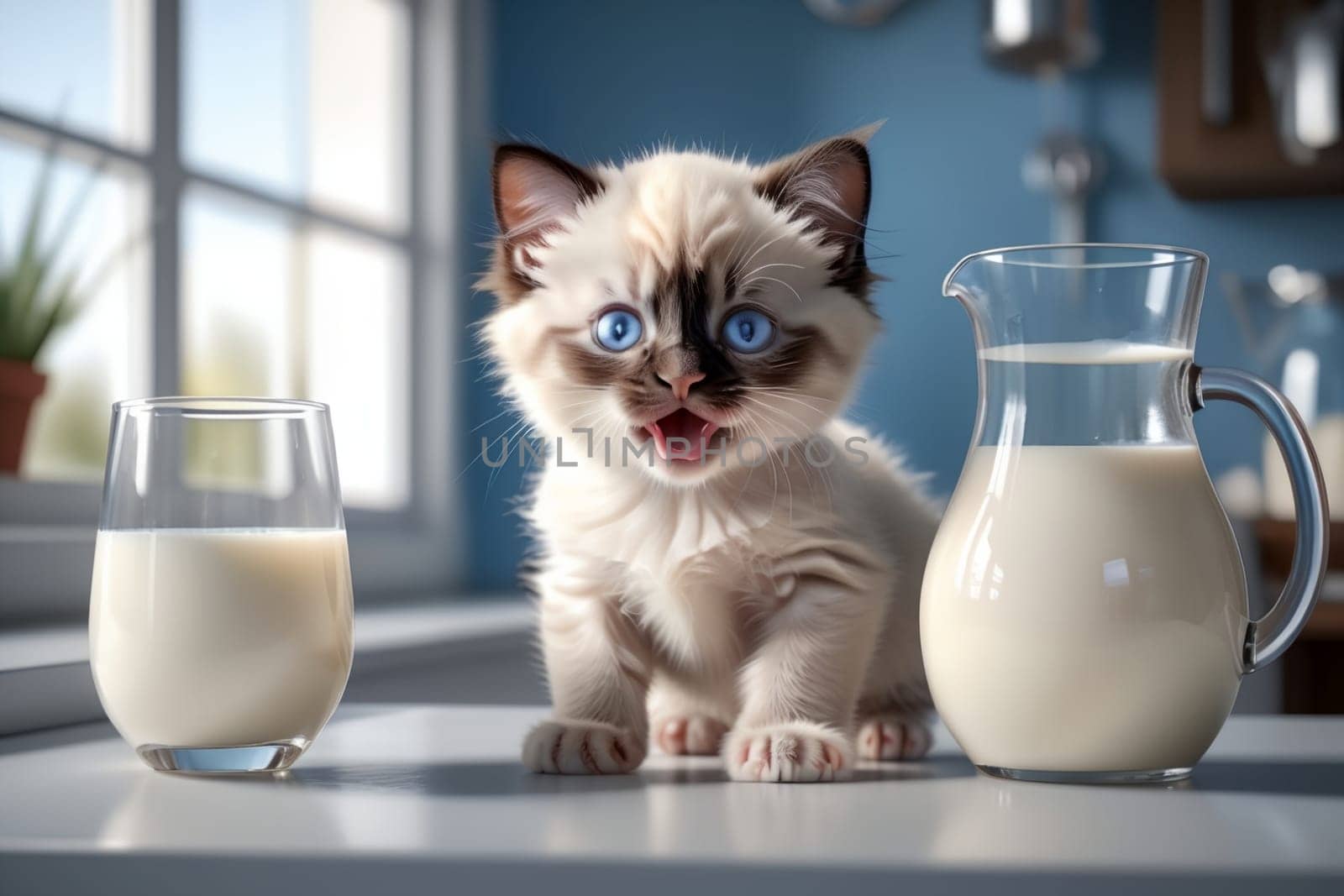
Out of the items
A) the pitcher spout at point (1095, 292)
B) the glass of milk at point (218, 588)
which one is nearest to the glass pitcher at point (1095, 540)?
the pitcher spout at point (1095, 292)

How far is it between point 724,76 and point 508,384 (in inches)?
97.7

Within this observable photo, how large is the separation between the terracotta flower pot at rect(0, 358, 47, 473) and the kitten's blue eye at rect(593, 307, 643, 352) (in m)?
1.31

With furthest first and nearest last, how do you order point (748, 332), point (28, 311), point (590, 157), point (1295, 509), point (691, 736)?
1. point (590, 157)
2. point (28, 311)
3. point (691, 736)
4. point (748, 332)
5. point (1295, 509)

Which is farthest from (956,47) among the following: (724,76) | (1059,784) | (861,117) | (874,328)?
(1059,784)

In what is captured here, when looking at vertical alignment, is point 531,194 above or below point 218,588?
above

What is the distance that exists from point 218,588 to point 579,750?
0.24 metres

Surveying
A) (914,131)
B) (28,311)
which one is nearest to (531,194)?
(28,311)

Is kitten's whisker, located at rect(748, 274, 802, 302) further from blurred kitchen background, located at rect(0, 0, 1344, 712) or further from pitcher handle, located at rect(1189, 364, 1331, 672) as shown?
blurred kitchen background, located at rect(0, 0, 1344, 712)

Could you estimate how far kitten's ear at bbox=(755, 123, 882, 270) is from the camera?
86cm

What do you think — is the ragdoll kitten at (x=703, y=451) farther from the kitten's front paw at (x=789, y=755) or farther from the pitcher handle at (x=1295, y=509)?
the pitcher handle at (x=1295, y=509)

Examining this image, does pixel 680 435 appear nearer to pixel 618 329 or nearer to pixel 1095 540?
pixel 618 329

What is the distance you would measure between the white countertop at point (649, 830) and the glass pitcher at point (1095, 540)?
0.14 feet

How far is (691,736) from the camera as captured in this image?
3.18 feet

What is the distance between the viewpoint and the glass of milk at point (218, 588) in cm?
73
